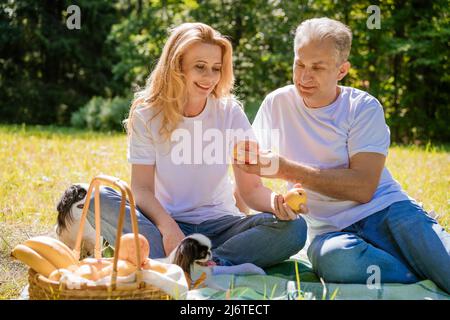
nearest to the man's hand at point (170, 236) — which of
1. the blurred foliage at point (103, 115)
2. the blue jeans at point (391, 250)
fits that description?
the blue jeans at point (391, 250)

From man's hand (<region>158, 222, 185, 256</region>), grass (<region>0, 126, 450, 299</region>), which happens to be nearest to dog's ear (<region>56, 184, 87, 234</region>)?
grass (<region>0, 126, 450, 299</region>)

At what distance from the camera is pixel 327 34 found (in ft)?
10.2

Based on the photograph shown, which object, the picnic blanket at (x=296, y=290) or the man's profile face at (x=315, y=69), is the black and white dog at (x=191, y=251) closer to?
the picnic blanket at (x=296, y=290)

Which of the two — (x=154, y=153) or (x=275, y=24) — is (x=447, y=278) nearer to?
(x=154, y=153)

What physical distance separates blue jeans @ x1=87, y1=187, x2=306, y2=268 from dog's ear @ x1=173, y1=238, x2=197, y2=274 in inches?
13.4

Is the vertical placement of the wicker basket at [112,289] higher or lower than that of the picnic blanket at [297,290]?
higher

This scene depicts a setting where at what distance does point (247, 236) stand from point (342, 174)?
571 mm

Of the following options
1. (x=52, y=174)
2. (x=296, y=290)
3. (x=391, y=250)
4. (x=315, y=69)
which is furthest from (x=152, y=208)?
(x=52, y=174)

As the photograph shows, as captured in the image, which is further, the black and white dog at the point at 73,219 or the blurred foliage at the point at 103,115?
the blurred foliage at the point at 103,115

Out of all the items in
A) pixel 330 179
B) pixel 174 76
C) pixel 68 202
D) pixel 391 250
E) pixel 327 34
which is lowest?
pixel 391 250

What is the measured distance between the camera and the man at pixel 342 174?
9.77ft

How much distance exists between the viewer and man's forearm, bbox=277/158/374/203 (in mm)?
3072

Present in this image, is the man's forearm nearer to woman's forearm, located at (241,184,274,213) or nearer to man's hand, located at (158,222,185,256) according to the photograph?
woman's forearm, located at (241,184,274,213)

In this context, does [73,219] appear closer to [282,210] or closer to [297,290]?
[282,210]
